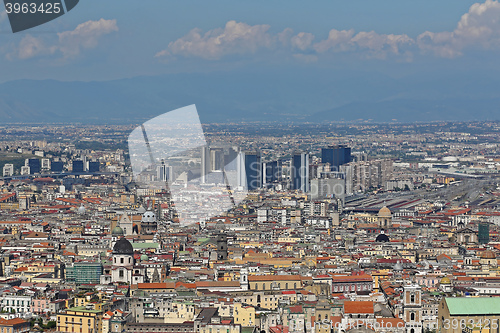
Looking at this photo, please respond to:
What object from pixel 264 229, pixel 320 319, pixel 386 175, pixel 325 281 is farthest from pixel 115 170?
pixel 320 319

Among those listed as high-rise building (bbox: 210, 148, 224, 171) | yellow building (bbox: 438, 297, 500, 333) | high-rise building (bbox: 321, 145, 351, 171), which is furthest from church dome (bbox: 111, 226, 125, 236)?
high-rise building (bbox: 321, 145, 351, 171)

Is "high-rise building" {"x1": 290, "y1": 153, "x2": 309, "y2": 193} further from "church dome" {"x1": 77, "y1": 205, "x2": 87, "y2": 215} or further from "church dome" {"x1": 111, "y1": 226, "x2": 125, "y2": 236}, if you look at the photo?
"church dome" {"x1": 111, "y1": 226, "x2": 125, "y2": 236}

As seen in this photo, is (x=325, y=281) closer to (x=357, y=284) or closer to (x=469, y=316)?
(x=357, y=284)

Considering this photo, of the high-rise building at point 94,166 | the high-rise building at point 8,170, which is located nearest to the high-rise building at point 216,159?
the high-rise building at point 94,166

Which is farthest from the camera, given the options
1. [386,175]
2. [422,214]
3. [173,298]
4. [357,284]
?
[386,175]

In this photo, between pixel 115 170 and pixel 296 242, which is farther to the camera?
pixel 115 170

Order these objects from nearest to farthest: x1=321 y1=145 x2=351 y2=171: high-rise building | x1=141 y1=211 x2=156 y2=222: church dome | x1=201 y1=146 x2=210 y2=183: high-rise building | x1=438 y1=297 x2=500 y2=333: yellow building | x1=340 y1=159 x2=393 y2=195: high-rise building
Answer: x1=438 y1=297 x2=500 y2=333: yellow building, x1=201 y1=146 x2=210 y2=183: high-rise building, x1=141 y1=211 x2=156 y2=222: church dome, x1=340 y1=159 x2=393 y2=195: high-rise building, x1=321 y1=145 x2=351 y2=171: high-rise building

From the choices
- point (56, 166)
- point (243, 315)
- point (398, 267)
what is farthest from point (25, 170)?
point (243, 315)
